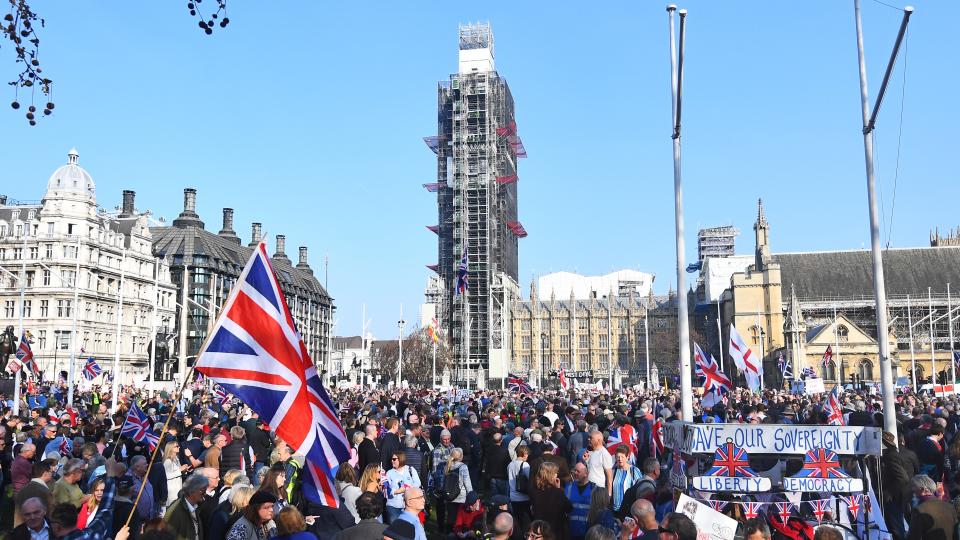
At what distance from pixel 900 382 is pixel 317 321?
3359 inches

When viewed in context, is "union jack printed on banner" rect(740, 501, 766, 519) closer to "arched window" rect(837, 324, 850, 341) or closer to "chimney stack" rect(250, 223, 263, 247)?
"arched window" rect(837, 324, 850, 341)

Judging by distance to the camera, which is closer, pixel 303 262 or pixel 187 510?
pixel 187 510

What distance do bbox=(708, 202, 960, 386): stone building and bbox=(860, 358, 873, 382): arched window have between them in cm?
355

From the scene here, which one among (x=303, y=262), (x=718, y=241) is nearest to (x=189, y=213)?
(x=303, y=262)

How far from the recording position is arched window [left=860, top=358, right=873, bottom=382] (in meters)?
70.5

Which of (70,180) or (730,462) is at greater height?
(70,180)

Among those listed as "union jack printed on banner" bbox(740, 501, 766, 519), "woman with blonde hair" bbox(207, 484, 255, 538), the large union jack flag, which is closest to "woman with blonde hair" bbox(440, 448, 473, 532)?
the large union jack flag

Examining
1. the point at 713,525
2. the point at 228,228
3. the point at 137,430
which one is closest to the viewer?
the point at 713,525

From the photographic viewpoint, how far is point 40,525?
660cm

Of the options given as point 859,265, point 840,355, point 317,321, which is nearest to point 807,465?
point 840,355

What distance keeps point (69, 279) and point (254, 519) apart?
6716 cm

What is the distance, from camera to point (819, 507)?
28.3ft

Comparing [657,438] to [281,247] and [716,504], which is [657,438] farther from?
[281,247]

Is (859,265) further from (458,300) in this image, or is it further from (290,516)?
(290,516)
